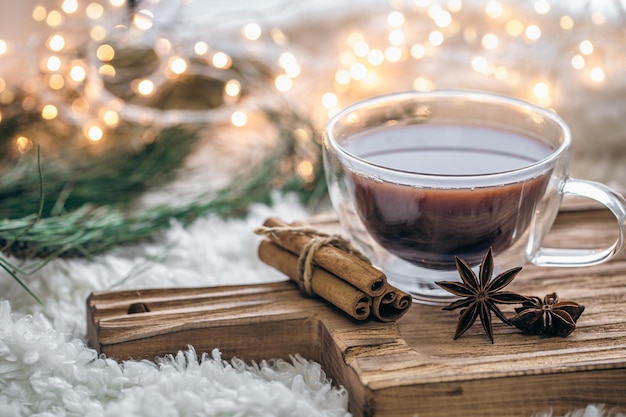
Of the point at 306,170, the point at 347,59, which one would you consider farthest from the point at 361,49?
Answer: the point at 306,170

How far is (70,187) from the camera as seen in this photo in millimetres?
1362

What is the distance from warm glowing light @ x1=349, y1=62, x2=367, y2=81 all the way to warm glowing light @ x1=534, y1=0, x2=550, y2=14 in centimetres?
37

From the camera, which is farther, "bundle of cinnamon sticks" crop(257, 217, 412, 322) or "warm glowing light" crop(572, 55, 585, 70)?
"warm glowing light" crop(572, 55, 585, 70)

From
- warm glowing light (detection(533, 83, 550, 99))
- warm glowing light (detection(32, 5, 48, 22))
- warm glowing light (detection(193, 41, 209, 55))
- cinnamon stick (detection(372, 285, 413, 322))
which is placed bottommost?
cinnamon stick (detection(372, 285, 413, 322))

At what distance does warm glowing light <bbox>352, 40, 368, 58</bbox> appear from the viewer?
170cm

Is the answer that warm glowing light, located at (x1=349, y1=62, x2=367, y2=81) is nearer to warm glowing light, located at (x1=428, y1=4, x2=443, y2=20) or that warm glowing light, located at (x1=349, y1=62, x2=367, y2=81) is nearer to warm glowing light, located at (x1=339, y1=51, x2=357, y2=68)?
warm glowing light, located at (x1=339, y1=51, x2=357, y2=68)

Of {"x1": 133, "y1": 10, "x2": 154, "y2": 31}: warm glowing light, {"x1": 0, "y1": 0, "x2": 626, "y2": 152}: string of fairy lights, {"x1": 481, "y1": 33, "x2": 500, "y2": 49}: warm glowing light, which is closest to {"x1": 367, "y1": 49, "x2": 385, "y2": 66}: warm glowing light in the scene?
{"x1": 0, "y1": 0, "x2": 626, "y2": 152}: string of fairy lights

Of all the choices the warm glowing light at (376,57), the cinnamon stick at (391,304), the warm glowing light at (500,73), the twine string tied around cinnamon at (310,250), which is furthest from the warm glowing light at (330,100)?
the cinnamon stick at (391,304)

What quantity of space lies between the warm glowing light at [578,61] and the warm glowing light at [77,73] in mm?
908

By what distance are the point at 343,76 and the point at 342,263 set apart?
0.80 metres

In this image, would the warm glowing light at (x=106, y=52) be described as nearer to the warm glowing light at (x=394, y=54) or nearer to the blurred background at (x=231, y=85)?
the blurred background at (x=231, y=85)

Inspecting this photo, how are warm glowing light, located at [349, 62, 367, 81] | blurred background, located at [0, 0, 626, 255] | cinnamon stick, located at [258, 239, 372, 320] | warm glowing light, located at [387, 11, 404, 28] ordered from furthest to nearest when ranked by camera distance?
warm glowing light, located at [387, 11, 404, 28] < warm glowing light, located at [349, 62, 367, 81] < blurred background, located at [0, 0, 626, 255] < cinnamon stick, located at [258, 239, 372, 320]

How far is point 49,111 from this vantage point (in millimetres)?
1587

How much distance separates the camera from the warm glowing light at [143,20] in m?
1.53
